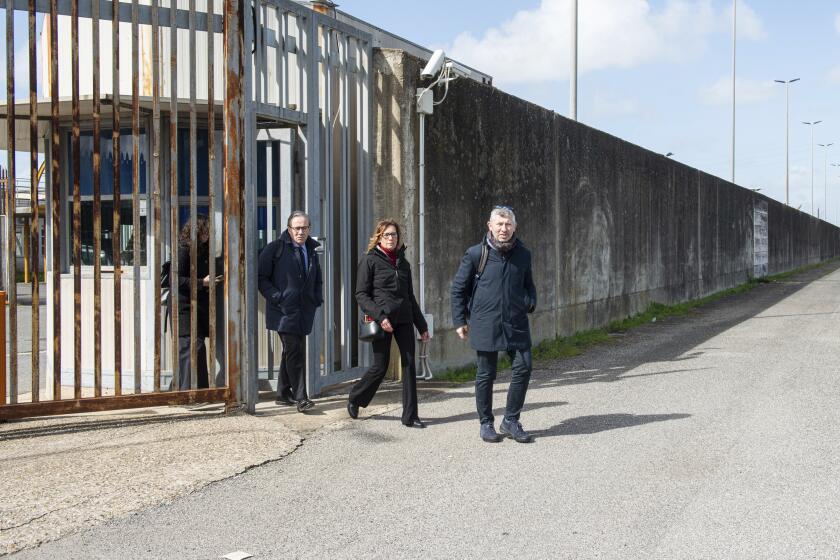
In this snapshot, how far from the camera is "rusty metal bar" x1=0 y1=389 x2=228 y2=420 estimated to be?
22.2 feet

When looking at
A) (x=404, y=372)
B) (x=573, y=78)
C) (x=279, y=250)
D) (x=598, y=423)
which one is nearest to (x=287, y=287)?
(x=279, y=250)

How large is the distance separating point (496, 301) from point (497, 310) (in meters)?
0.07

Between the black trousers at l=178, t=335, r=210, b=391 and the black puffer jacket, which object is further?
the black trousers at l=178, t=335, r=210, b=391

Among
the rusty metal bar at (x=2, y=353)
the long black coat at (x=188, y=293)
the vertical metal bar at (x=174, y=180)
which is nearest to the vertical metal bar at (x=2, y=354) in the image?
the rusty metal bar at (x=2, y=353)

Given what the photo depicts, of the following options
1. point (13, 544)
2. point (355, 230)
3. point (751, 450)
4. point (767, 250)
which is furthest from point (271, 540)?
point (767, 250)

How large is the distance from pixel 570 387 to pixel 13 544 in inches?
241

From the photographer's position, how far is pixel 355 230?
945cm

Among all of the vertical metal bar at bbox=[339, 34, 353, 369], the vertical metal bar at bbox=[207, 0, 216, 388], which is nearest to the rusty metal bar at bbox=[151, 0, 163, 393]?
the vertical metal bar at bbox=[207, 0, 216, 388]

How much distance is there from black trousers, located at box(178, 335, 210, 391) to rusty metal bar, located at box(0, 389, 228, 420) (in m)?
0.44

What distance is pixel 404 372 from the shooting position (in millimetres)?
7332

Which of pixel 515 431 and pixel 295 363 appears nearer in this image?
pixel 515 431

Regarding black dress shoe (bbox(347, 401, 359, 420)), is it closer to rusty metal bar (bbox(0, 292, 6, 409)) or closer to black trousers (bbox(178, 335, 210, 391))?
black trousers (bbox(178, 335, 210, 391))

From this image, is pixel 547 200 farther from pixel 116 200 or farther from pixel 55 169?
pixel 55 169

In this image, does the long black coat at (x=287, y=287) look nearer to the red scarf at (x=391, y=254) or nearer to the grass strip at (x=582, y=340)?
the red scarf at (x=391, y=254)
